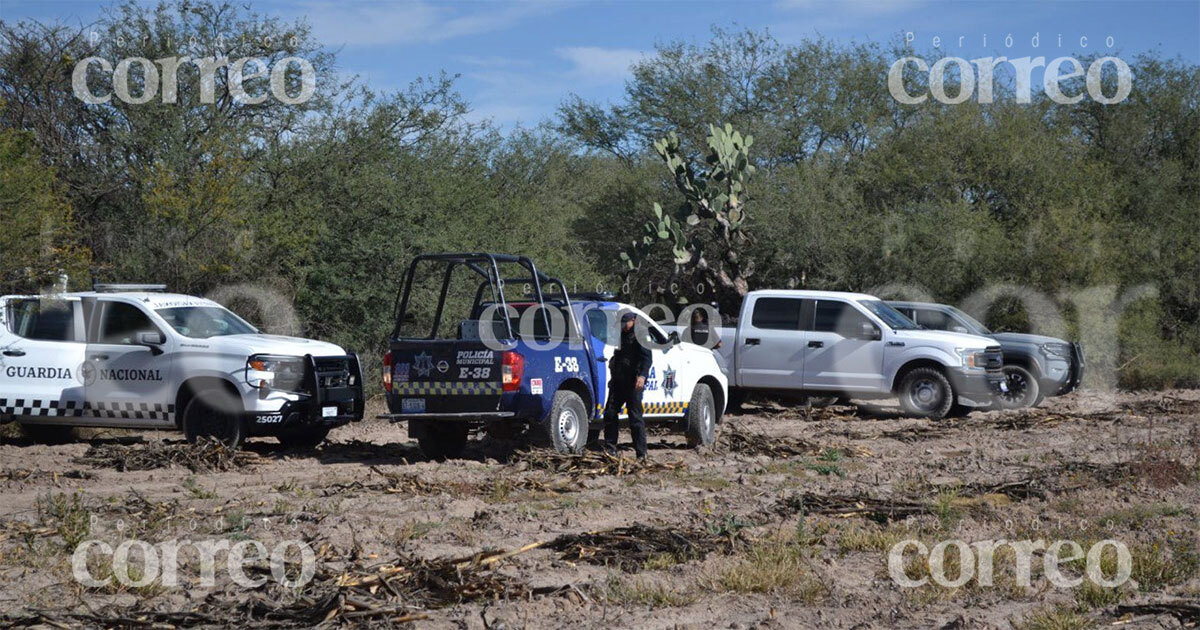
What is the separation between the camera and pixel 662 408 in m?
14.4

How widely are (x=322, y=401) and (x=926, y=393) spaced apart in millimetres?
9760

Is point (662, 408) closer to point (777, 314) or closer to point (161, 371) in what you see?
point (161, 371)

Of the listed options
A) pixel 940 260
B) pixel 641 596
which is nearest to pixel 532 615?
pixel 641 596

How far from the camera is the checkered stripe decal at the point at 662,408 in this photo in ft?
46.0

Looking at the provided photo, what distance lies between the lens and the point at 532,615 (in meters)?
6.82

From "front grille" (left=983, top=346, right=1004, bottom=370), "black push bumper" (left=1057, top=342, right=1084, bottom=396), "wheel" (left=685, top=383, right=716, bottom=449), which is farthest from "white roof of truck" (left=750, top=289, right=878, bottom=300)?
"wheel" (left=685, top=383, right=716, bottom=449)

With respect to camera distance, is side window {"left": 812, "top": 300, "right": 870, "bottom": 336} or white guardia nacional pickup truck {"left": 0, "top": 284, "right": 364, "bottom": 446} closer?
white guardia nacional pickup truck {"left": 0, "top": 284, "right": 364, "bottom": 446}

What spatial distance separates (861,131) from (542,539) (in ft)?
88.9

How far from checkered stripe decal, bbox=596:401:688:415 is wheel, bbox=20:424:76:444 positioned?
7.04 metres

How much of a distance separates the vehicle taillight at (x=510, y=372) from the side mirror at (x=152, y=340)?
425cm

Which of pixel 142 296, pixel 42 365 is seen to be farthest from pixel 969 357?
pixel 42 365

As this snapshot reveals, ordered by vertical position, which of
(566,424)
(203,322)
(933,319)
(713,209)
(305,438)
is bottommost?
(305,438)

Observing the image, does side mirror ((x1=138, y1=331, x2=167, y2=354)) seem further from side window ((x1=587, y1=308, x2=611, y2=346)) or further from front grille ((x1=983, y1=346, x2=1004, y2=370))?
front grille ((x1=983, y1=346, x2=1004, y2=370))

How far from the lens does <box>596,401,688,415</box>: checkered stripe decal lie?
14008 mm
